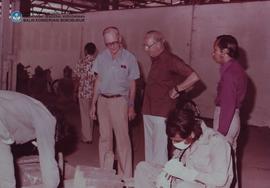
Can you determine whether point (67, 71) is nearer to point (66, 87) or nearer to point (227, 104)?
point (66, 87)

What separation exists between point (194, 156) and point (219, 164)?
206 millimetres

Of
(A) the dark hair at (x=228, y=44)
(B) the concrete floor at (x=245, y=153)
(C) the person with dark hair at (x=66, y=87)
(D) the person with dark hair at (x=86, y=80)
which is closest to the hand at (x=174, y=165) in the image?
(A) the dark hair at (x=228, y=44)

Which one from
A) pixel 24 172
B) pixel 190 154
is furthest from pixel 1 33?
pixel 190 154

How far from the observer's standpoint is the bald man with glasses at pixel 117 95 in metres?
5.36

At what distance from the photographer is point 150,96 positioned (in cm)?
511

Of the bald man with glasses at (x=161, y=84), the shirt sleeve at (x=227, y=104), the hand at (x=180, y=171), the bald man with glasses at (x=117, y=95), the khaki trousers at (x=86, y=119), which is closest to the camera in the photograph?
the hand at (x=180, y=171)

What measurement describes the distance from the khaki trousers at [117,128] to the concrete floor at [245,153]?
40.9 inches

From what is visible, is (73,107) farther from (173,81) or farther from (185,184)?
(185,184)

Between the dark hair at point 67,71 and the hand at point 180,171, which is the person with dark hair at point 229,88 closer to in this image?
the hand at point 180,171

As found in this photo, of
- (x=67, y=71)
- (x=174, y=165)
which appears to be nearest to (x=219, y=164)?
(x=174, y=165)

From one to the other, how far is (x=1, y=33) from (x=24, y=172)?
448 centimetres

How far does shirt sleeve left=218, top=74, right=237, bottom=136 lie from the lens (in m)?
4.37

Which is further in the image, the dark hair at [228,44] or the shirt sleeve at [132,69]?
the shirt sleeve at [132,69]

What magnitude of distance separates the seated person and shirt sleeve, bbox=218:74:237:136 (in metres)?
0.88
